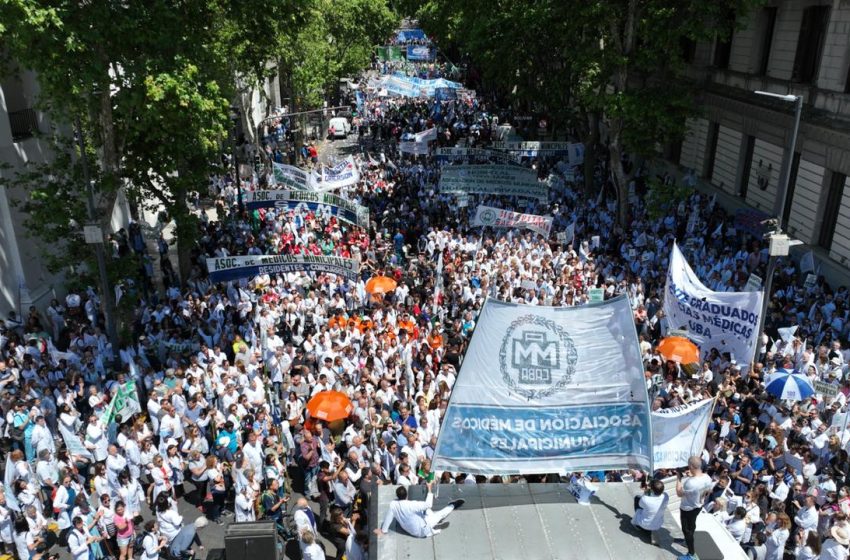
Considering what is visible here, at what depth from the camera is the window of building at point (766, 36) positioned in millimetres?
23641

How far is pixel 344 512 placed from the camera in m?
10.6

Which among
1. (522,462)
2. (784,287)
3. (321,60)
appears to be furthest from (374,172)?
(522,462)

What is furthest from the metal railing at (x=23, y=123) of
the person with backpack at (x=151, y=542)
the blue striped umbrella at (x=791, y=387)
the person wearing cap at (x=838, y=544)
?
the person wearing cap at (x=838, y=544)

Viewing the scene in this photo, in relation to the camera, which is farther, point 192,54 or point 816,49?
point 816,49

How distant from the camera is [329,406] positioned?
1159cm

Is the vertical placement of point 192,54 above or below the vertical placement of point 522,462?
above

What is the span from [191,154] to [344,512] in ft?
36.6

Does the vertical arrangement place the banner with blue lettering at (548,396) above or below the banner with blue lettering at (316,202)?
above

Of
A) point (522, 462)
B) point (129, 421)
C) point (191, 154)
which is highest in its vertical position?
point (191, 154)

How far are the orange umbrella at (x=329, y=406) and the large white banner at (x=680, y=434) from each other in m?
4.78

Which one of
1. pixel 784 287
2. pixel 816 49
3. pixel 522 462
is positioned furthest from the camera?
pixel 816 49

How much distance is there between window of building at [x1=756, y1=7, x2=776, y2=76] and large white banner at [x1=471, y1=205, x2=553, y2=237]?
998cm

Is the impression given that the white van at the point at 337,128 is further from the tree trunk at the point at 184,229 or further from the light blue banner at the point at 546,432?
the light blue banner at the point at 546,432

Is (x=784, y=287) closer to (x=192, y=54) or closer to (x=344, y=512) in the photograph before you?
(x=344, y=512)
